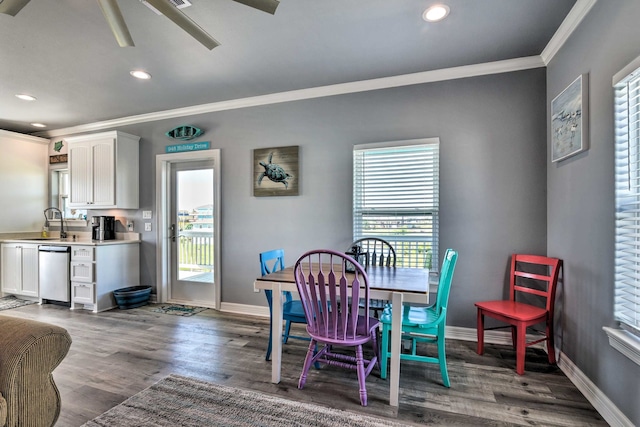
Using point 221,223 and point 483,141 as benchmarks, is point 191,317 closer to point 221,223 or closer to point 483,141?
point 221,223

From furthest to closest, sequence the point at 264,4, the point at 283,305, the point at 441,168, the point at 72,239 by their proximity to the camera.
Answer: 1. the point at 72,239
2. the point at 441,168
3. the point at 283,305
4. the point at 264,4

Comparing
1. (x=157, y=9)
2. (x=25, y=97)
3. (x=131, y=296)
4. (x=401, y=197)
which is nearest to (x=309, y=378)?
(x=401, y=197)

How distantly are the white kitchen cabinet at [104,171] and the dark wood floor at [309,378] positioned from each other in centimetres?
182

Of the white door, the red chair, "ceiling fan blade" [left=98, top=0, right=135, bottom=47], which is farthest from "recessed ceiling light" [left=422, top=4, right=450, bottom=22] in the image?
the white door

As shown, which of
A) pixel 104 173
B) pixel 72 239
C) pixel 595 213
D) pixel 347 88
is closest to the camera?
pixel 595 213

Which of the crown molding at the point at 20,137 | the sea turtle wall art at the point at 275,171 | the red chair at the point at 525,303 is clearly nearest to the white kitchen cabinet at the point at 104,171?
the crown molding at the point at 20,137

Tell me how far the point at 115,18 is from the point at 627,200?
3011mm

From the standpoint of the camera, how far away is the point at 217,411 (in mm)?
1863

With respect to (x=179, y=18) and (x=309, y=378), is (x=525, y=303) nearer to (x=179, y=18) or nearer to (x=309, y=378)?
(x=309, y=378)

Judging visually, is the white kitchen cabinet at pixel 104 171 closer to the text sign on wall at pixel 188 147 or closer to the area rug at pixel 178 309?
the text sign on wall at pixel 188 147

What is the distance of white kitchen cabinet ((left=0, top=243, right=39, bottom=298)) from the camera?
4.33 metres

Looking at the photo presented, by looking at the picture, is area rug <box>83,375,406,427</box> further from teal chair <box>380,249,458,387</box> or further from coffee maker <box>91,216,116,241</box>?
coffee maker <box>91,216,116,241</box>

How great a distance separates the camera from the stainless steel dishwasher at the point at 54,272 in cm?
407

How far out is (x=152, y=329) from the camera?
3285 mm
